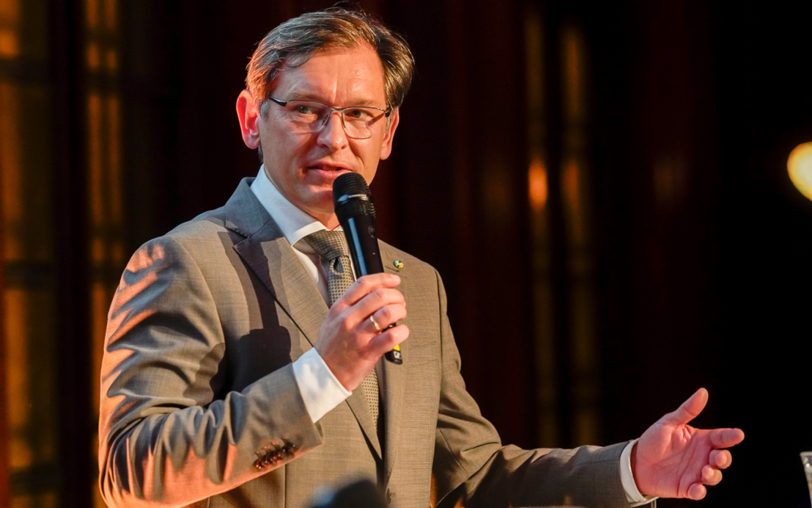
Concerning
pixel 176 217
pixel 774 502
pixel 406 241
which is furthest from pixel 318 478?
pixel 774 502

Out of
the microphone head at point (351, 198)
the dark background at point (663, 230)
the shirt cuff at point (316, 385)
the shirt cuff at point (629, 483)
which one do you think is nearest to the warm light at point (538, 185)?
the dark background at point (663, 230)

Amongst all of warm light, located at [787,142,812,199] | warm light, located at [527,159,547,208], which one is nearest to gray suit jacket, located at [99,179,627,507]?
warm light, located at [787,142,812,199]

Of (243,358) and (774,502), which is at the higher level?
(243,358)

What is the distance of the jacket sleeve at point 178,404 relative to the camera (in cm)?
147

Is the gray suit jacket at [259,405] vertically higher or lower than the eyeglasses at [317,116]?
lower

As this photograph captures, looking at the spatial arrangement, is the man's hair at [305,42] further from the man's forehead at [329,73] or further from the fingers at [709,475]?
the fingers at [709,475]

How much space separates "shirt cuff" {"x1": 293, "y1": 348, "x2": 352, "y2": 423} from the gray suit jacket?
1cm

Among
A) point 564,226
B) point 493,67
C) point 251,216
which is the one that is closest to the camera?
point 251,216

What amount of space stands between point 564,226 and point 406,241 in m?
1.40

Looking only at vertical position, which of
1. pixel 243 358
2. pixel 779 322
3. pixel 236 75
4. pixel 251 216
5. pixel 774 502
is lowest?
pixel 774 502

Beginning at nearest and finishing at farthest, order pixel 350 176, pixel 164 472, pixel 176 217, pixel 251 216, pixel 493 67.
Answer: pixel 164 472 → pixel 350 176 → pixel 251 216 → pixel 176 217 → pixel 493 67

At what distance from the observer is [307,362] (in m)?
1.49

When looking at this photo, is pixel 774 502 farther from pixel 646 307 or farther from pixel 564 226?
pixel 564 226

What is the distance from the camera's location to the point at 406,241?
3.44 meters
